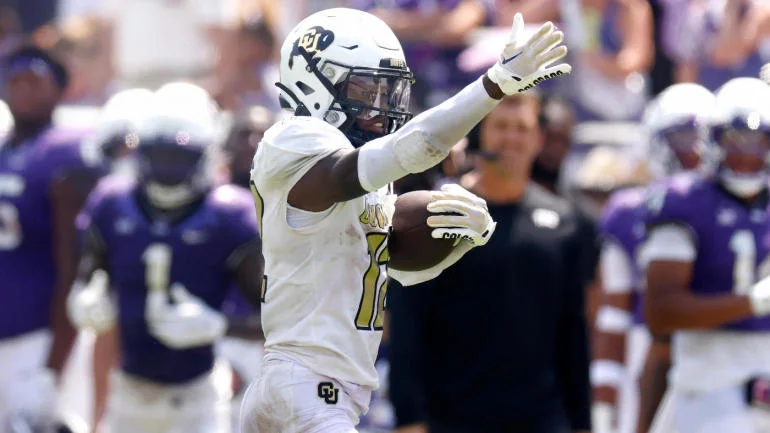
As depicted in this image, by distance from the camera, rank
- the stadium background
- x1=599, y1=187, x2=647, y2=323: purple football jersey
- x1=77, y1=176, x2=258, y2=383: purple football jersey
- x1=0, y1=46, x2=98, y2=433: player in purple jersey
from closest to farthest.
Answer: x1=77, y1=176, x2=258, y2=383: purple football jersey, x1=0, y1=46, x2=98, y2=433: player in purple jersey, x1=599, y1=187, x2=647, y2=323: purple football jersey, the stadium background

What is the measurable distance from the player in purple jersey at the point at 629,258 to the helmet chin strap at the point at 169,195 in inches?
78.8

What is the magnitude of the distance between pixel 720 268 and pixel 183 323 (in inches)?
81.8

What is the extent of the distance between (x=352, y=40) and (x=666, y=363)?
294 centimetres

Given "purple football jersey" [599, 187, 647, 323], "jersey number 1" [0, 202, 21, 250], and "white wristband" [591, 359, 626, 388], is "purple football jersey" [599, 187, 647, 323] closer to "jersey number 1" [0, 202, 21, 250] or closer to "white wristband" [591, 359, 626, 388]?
"white wristband" [591, 359, 626, 388]

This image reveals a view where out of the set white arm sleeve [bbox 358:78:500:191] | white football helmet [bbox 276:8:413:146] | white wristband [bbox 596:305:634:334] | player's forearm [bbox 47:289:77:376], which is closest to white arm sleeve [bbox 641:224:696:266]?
white wristband [bbox 596:305:634:334]

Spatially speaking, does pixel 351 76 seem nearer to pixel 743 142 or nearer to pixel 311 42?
pixel 311 42

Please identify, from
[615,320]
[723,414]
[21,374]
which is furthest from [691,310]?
[21,374]

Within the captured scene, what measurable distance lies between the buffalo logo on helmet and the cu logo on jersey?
0.86 meters

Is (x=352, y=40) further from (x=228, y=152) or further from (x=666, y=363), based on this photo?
(x=228, y=152)

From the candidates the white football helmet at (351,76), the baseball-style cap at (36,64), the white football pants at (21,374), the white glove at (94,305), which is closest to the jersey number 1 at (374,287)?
the white football helmet at (351,76)

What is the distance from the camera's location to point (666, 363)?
23.4ft

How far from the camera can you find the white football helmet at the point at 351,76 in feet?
15.3

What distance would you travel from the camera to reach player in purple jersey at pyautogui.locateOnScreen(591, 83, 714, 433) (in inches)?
310

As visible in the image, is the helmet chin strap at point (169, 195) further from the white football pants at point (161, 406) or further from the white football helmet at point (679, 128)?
the white football helmet at point (679, 128)
